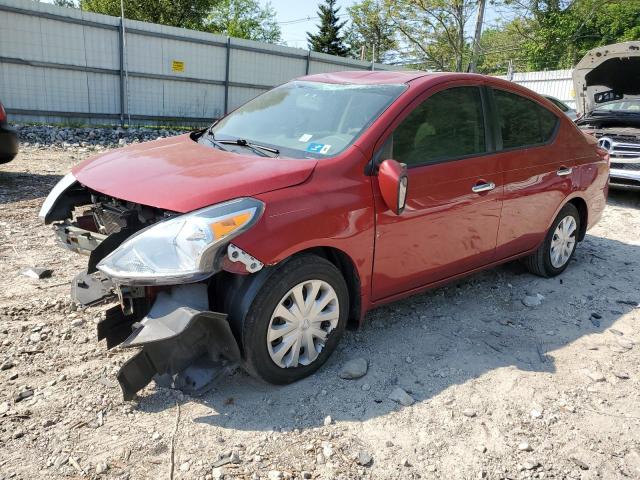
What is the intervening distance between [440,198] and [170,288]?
1761mm

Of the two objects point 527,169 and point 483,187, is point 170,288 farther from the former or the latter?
point 527,169

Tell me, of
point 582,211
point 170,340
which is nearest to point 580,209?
point 582,211

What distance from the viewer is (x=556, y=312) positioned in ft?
13.8

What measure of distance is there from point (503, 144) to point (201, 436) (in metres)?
2.85

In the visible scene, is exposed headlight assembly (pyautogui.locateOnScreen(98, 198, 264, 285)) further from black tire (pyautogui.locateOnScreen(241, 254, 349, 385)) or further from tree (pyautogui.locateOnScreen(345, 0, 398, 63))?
tree (pyautogui.locateOnScreen(345, 0, 398, 63))

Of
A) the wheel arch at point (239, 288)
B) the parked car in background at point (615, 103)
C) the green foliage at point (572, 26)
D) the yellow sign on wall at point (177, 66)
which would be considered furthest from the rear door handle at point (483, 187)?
the green foliage at point (572, 26)

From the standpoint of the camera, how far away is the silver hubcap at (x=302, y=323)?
2.78 m

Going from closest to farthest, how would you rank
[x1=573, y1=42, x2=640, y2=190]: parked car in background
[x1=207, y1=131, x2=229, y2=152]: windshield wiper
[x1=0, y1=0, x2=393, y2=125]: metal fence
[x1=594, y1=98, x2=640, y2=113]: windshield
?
[x1=207, y1=131, x2=229, y2=152]: windshield wiper → [x1=573, y1=42, x2=640, y2=190]: parked car in background → [x1=594, y1=98, x2=640, y2=113]: windshield → [x1=0, y1=0, x2=393, y2=125]: metal fence

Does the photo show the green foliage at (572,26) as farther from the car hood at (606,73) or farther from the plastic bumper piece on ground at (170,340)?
the plastic bumper piece on ground at (170,340)

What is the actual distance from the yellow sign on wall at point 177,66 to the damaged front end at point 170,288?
12645 mm

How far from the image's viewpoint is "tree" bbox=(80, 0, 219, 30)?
2659cm

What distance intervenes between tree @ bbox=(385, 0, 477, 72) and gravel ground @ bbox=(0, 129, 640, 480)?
2643cm

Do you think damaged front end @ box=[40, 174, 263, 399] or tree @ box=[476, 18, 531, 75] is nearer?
damaged front end @ box=[40, 174, 263, 399]

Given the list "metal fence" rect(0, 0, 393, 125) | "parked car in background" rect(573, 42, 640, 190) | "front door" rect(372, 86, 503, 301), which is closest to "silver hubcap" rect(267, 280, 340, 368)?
"front door" rect(372, 86, 503, 301)
